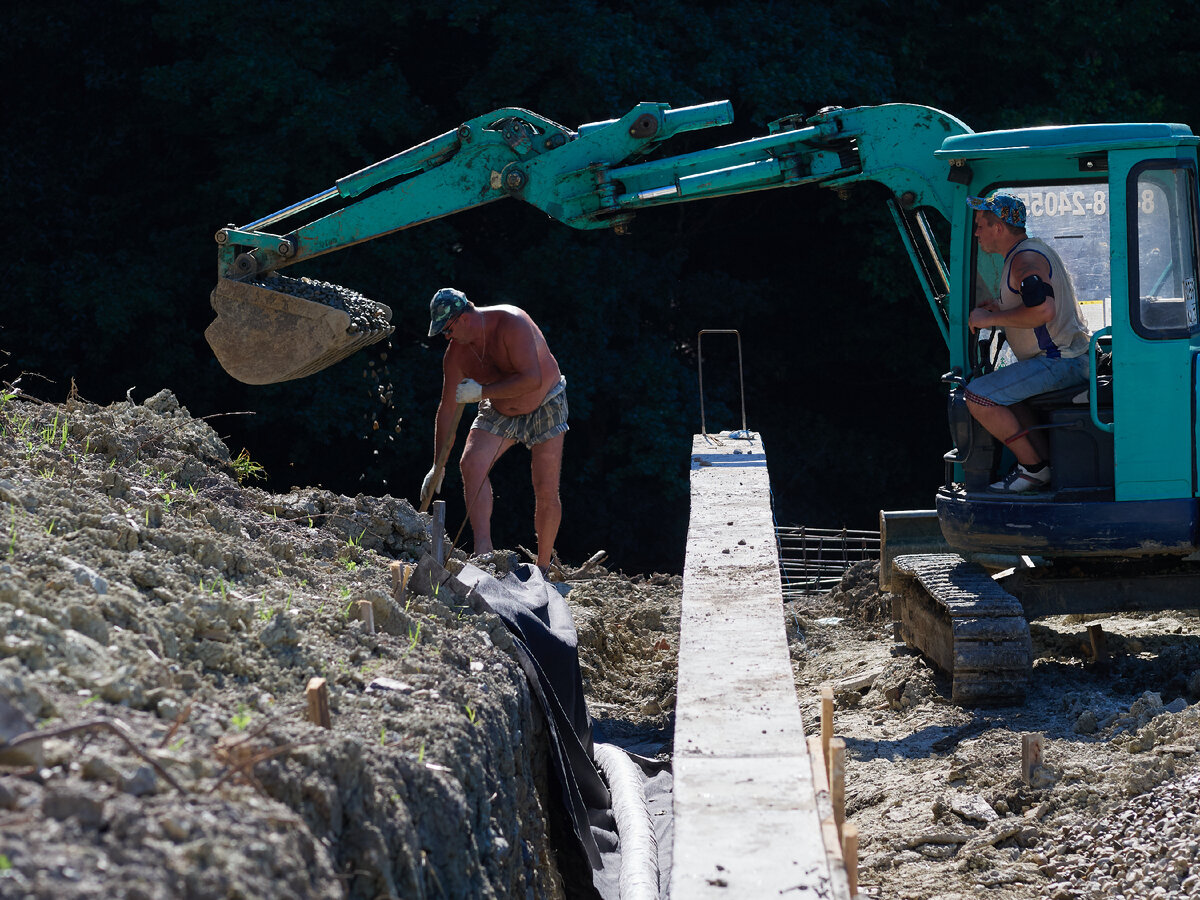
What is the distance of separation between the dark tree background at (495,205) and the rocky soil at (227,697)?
7.71 metres

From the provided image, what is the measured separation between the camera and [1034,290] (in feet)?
18.4

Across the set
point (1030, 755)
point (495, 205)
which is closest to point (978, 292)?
point (1030, 755)

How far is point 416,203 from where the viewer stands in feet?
22.6

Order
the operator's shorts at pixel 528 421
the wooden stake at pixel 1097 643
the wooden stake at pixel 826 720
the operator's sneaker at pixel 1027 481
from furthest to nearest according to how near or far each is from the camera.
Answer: the operator's shorts at pixel 528 421 < the wooden stake at pixel 1097 643 < the operator's sneaker at pixel 1027 481 < the wooden stake at pixel 826 720

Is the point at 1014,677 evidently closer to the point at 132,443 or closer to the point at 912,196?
the point at 912,196

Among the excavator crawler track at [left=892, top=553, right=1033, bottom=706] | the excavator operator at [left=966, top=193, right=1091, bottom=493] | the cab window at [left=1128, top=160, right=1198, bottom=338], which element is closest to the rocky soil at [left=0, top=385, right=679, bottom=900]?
the excavator crawler track at [left=892, top=553, right=1033, bottom=706]

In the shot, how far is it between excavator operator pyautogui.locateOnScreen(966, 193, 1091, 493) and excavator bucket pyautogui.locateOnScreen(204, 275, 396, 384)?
3.19 metres

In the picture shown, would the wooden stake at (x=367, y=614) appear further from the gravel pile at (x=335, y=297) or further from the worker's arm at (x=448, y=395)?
the gravel pile at (x=335, y=297)

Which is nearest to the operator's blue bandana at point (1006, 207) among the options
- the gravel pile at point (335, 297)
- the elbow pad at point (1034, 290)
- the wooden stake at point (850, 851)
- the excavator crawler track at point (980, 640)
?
the elbow pad at point (1034, 290)

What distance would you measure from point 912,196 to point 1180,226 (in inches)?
55.5

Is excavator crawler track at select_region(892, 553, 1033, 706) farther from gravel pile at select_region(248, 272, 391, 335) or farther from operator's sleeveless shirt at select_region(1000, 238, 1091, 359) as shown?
gravel pile at select_region(248, 272, 391, 335)

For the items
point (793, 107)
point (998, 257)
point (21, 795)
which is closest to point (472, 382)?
point (998, 257)

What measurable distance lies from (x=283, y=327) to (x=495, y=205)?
309 inches

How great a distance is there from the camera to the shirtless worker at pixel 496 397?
6852 millimetres
